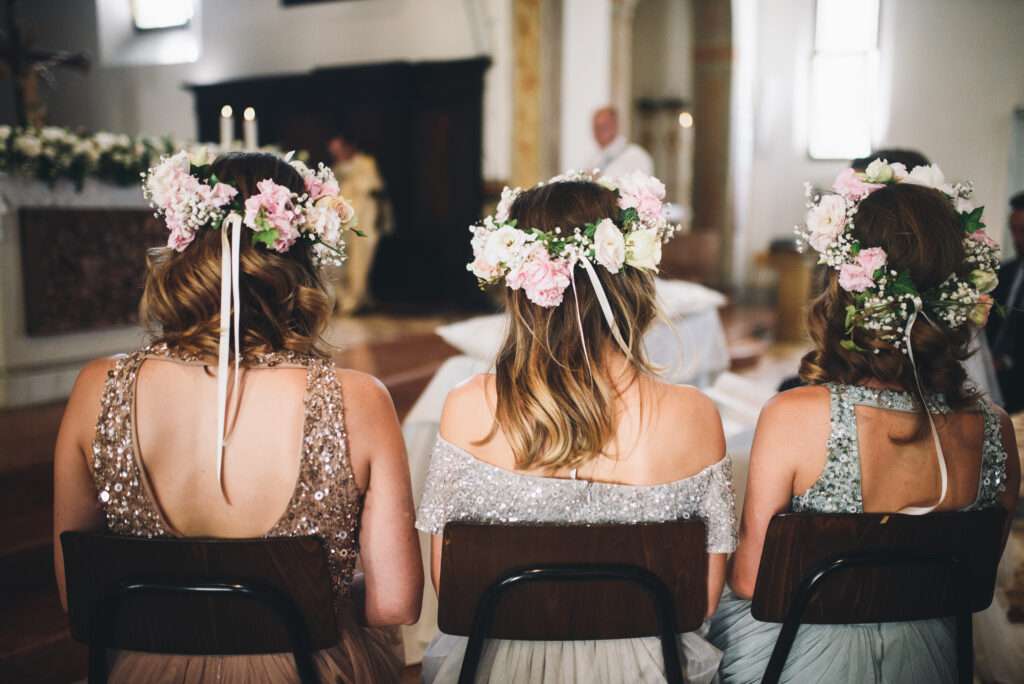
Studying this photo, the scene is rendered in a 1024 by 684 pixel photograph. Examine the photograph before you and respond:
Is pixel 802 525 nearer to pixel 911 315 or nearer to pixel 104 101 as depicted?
pixel 911 315

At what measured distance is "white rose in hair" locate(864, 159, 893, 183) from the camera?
1523 millimetres

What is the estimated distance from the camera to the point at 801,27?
9188mm

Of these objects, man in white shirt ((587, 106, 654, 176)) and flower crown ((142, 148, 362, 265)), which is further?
man in white shirt ((587, 106, 654, 176))

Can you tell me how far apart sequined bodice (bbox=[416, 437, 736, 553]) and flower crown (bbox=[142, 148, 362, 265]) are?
433 millimetres

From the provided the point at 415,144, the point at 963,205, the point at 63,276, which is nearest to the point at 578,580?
the point at 963,205

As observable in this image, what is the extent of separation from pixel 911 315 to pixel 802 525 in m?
0.44

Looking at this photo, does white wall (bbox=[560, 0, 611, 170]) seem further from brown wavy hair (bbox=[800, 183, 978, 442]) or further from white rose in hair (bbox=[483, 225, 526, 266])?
white rose in hair (bbox=[483, 225, 526, 266])

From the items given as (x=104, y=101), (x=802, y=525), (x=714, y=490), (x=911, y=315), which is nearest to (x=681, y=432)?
(x=714, y=490)

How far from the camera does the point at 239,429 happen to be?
128 cm

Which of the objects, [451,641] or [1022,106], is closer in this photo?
[451,641]

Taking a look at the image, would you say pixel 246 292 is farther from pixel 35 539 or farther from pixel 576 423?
pixel 35 539

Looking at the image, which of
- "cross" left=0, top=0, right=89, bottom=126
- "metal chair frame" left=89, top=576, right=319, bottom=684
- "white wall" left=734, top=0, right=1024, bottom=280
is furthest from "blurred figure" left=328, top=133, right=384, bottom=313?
"metal chair frame" left=89, top=576, right=319, bottom=684

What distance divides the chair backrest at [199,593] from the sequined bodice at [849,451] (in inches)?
33.1

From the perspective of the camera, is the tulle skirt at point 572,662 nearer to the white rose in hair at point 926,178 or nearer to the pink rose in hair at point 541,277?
the pink rose in hair at point 541,277
